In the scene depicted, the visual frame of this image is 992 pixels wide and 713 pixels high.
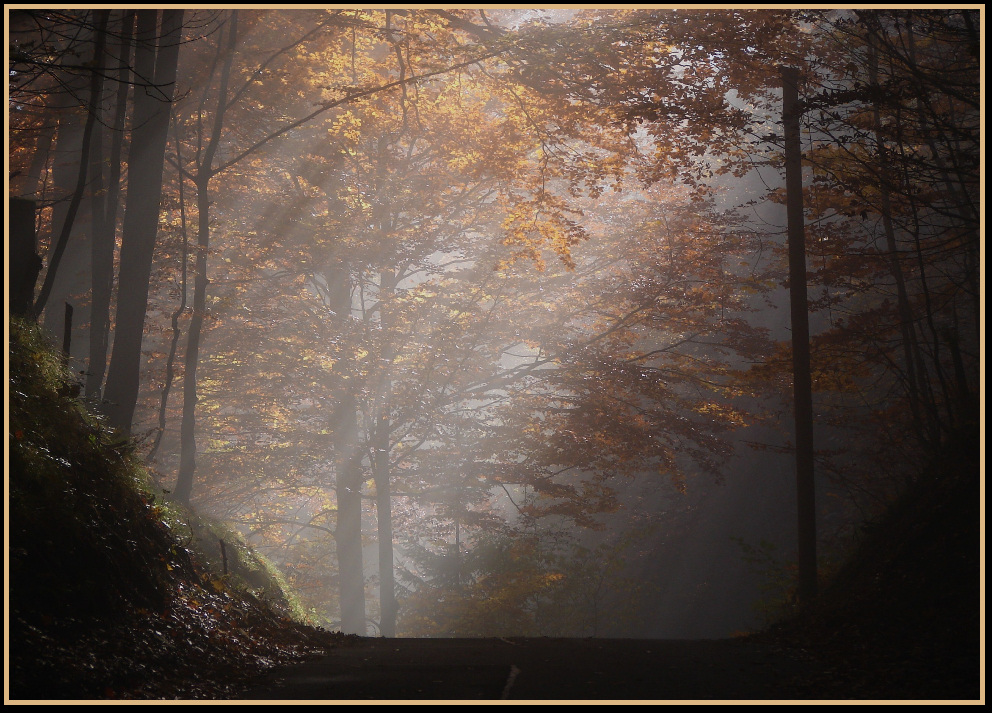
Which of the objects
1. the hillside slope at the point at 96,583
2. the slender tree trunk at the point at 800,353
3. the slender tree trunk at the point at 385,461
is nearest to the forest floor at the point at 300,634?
the hillside slope at the point at 96,583

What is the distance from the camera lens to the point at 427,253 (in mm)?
18031

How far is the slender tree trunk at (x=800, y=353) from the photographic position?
11.0 metres

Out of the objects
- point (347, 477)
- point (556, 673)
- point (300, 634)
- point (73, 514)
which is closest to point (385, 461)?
point (347, 477)

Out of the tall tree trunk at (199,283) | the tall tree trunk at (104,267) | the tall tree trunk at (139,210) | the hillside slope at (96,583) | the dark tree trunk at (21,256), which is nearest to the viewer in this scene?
the hillside slope at (96,583)

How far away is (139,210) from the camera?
34.1ft

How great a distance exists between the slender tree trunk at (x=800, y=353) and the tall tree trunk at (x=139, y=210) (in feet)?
29.1

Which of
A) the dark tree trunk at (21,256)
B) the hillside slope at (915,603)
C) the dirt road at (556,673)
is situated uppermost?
the dark tree trunk at (21,256)

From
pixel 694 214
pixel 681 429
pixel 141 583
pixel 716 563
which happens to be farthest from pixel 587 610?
pixel 141 583

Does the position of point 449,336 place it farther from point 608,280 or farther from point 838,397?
point 838,397

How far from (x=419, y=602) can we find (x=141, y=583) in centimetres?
2272

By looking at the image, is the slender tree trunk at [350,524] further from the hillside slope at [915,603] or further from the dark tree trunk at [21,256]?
the hillside slope at [915,603]

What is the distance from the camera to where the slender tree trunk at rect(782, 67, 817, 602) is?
1098cm

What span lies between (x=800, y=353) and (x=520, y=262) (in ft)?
26.0

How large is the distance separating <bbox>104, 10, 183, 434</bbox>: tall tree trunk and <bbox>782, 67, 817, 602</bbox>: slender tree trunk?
8.86 m
